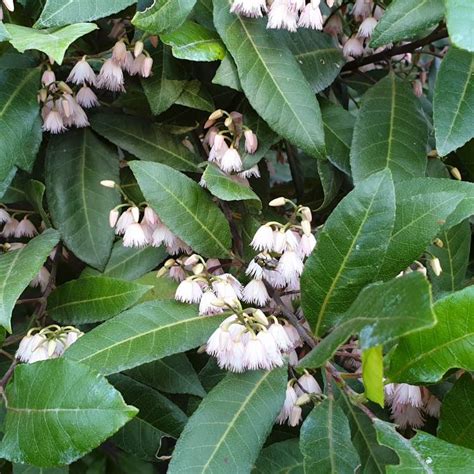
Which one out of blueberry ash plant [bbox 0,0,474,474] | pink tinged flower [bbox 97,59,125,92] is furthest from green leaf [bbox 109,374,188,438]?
pink tinged flower [bbox 97,59,125,92]

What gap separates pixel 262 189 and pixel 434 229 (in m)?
0.39

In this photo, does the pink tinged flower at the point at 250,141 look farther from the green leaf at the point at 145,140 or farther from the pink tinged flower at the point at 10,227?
the pink tinged flower at the point at 10,227

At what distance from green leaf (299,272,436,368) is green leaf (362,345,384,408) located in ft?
0.08

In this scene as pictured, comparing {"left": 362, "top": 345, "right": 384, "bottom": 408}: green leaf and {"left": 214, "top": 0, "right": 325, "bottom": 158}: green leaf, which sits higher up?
{"left": 214, "top": 0, "right": 325, "bottom": 158}: green leaf

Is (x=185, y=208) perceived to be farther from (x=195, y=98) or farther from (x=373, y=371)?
(x=373, y=371)

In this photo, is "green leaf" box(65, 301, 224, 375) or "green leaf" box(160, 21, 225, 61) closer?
"green leaf" box(65, 301, 224, 375)

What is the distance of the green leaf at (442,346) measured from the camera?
3.05 feet

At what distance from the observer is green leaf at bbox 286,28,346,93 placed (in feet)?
4.17

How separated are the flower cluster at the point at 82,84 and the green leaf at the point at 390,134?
35cm

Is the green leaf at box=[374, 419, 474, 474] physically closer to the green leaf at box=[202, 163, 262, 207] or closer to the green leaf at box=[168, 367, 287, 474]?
the green leaf at box=[168, 367, 287, 474]

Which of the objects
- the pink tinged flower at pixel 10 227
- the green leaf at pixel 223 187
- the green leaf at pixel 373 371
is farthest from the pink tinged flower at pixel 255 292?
the pink tinged flower at pixel 10 227

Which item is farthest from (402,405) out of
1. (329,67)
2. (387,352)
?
(329,67)

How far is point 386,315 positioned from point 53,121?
661mm

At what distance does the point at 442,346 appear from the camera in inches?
37.2
